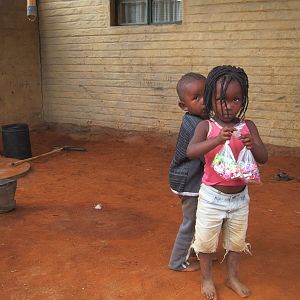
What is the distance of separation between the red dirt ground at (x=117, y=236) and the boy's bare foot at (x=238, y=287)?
0.14 ft

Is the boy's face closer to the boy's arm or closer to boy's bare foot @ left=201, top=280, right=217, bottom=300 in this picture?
the boy's arm

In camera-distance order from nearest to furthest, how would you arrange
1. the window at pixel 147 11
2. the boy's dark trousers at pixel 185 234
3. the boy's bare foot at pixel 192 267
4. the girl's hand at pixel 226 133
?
1. the girl's hand at pixel 226 133
2. the boy's dark trousers at pixel 185 234
3. the boy's bare foot at pixel 192 267
4. the window at pixel 147 11

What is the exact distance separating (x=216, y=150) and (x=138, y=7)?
6.71 m

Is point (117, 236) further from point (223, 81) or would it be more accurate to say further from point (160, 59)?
point (160, 59)

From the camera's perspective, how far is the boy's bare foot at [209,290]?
2.89 meters

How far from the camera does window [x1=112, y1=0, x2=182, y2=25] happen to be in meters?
8.14

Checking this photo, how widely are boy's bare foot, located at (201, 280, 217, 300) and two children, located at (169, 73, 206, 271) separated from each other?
32 centimetres

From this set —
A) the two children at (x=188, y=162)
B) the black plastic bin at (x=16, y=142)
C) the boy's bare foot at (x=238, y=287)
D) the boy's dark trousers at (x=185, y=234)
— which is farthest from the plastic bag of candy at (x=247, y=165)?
the black plastic bin at (x=16, y=142)

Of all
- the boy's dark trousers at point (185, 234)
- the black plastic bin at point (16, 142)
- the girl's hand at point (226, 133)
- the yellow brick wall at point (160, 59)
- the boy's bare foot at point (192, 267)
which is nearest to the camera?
the girl's hand at point (226, 133)

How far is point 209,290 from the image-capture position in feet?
9.56

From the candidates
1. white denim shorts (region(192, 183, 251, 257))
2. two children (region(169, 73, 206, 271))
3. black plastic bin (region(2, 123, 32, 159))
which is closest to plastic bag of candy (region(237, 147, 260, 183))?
white denim shorts (region(192, 183, 251, 257))

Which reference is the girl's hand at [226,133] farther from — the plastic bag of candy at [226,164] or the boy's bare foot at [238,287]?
the boy's bare foot at [238,287]

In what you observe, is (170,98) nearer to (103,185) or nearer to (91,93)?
(91,93)

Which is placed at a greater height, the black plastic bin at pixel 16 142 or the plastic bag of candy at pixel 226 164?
the plastic bag of candy at pixel 226 164
